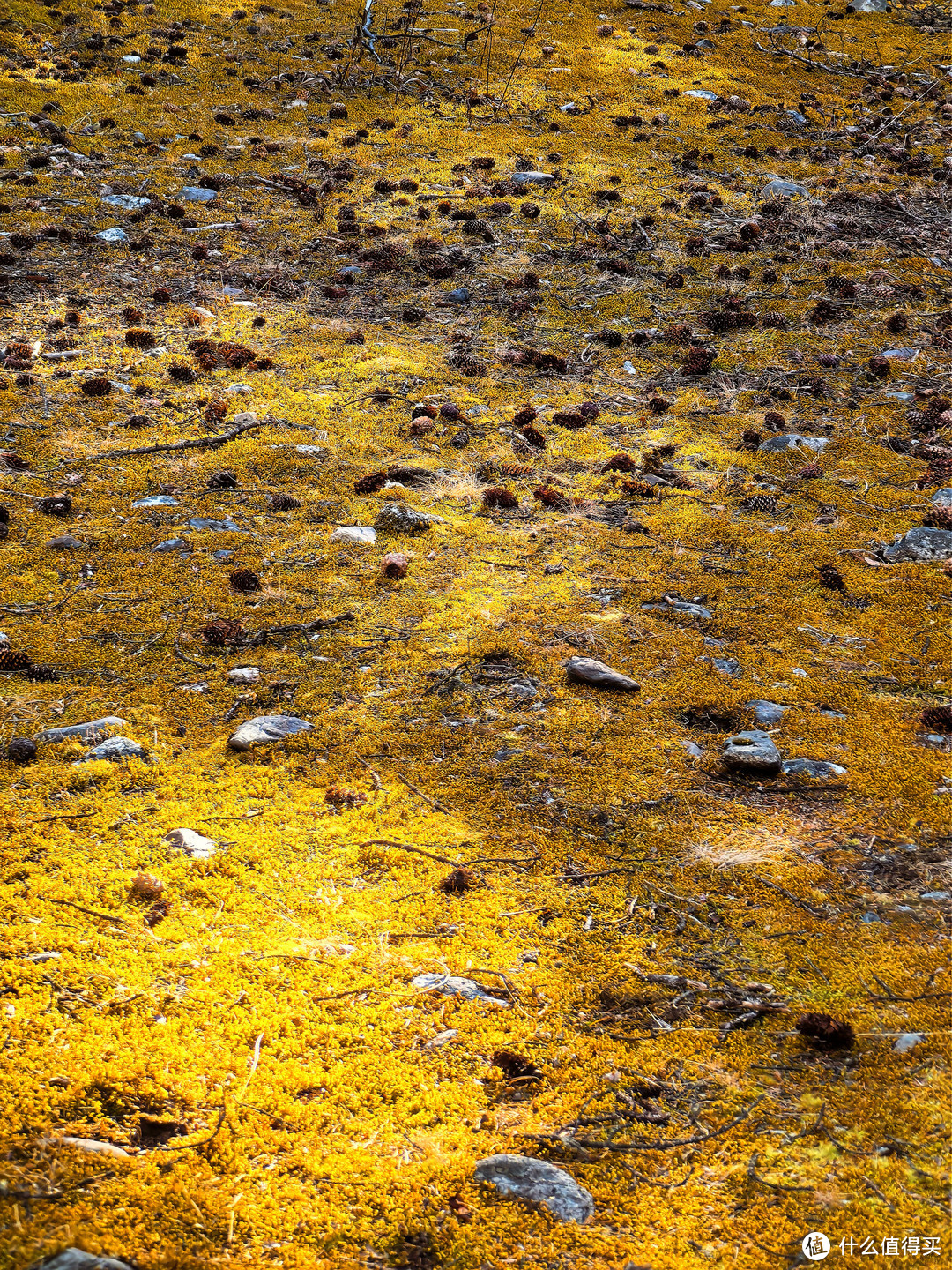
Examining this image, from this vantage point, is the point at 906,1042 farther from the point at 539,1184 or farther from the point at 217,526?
the point at 217,526

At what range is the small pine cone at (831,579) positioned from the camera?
7.42 meters

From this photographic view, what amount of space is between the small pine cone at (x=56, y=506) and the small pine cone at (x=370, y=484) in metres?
2.59

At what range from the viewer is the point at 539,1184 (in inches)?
132

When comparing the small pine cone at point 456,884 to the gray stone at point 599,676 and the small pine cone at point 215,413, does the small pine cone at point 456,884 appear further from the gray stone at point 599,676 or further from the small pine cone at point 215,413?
the small pine cone at point 215,413

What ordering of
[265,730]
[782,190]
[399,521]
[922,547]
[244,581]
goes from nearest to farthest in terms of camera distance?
[265,730]
[244,581]
[922,547]
[399,521]
[782,190]

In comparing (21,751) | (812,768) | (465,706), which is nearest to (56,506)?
(21,751)

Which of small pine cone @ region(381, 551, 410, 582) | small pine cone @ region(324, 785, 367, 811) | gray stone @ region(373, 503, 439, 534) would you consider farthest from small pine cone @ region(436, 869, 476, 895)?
gray stone @ region(373, 503, 439, 534)

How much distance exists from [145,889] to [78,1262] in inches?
71.4

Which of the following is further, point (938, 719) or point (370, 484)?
point (370, 484)

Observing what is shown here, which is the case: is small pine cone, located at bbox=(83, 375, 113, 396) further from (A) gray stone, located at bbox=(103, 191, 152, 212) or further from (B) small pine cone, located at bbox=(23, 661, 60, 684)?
(A) gray stone, located at bbox=(103, 191, 152, 212)

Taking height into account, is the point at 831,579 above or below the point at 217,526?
above

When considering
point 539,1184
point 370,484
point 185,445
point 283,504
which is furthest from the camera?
point 185,445

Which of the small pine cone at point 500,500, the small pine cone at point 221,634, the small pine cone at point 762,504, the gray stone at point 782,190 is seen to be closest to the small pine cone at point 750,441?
the small pine cone at point 762,504

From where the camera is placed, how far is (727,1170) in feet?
11.1
